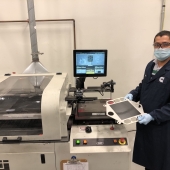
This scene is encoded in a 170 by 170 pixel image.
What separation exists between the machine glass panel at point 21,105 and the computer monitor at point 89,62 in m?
0.28

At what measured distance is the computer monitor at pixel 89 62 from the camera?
154 cm

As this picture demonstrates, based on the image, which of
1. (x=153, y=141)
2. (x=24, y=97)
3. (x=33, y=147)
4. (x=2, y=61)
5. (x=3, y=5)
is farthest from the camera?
(x=2, y=61)

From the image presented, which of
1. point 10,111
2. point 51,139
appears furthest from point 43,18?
point 51,139

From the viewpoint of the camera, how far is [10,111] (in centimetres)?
115

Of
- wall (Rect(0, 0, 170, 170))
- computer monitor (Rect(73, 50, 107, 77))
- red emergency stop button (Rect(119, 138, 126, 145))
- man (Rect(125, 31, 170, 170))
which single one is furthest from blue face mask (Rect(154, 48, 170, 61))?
wall (Rect(0, 0, 170, 170))

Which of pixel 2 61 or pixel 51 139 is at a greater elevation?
pixel 2 61

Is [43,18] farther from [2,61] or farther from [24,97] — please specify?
Result: [24,97]

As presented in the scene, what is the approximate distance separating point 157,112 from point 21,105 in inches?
37.2

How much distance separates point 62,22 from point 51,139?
56.5 inches

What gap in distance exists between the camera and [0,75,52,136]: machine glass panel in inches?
44.0

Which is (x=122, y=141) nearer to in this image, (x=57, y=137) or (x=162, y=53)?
(x=57, y=137)

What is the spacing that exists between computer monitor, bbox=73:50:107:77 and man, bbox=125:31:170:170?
1.43 ft

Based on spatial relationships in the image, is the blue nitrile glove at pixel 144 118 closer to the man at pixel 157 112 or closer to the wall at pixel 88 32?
the man at pixel 157 112

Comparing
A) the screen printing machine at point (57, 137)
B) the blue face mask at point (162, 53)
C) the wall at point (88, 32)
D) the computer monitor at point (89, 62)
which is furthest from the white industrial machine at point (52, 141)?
the wall at point (88, 32)
